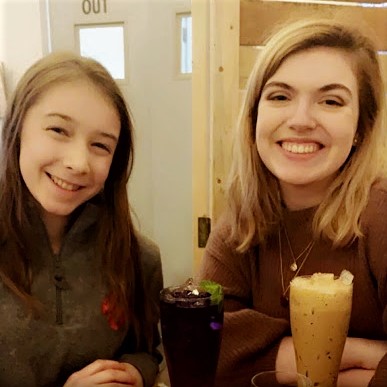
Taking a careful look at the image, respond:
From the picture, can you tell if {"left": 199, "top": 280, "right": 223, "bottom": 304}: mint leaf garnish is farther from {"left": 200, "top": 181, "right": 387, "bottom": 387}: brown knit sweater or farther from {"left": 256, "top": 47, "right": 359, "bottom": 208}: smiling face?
{"left": 256, "top": 47, "right": 359, "bottom": 208}: smiling face

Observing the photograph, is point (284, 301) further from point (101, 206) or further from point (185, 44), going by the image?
point (185, 44)

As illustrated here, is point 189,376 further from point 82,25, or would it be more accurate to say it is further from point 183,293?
point 82,25

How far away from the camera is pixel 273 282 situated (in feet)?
4.04

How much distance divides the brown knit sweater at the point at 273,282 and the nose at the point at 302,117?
0.19 m

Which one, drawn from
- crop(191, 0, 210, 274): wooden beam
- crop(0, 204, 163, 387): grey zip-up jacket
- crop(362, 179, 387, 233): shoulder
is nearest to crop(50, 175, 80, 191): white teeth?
crop(0, 204, 163, 387): grey zip-up jacket

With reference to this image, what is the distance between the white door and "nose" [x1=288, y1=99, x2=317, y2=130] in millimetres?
1848

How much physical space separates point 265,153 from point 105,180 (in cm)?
36

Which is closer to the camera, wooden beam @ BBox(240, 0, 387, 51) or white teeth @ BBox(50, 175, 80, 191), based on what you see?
white teeth @ BBox(50, 175, 80, 191)

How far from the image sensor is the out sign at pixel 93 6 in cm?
302

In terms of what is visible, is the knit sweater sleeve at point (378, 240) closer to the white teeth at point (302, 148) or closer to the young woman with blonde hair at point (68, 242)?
the white teeth at point (302, 148)

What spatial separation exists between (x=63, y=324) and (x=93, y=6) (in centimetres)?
229

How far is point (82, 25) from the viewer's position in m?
3.06

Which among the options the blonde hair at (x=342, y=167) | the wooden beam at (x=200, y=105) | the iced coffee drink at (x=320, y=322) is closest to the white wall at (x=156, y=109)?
the wooden beam at (x=200, y=105)

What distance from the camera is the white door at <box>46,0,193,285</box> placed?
9.78ft
